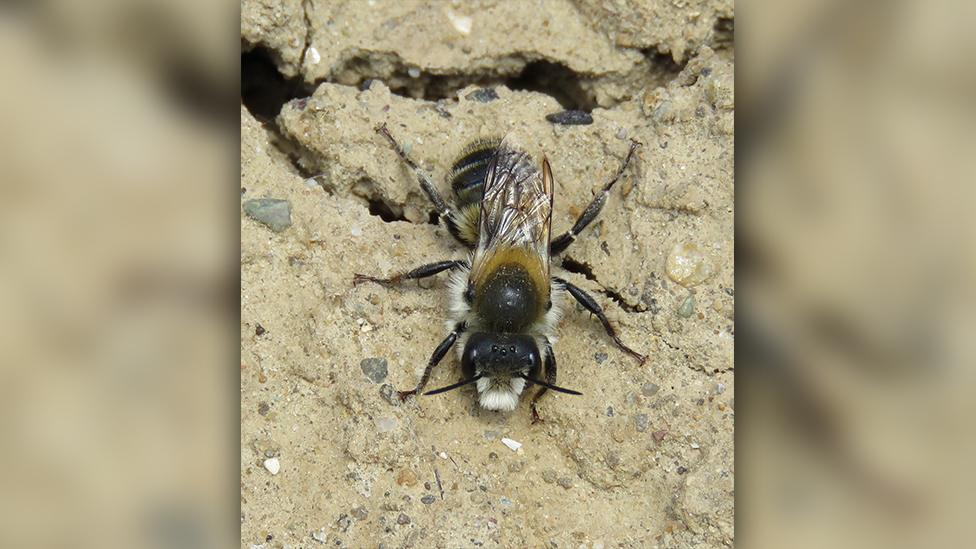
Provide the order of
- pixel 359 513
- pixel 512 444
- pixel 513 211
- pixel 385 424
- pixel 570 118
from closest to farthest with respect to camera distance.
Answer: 1. pixel 359 513
2. pixel 385 424
3. pixel 512 444
4. pixel 513 211
5. pixel 570 118

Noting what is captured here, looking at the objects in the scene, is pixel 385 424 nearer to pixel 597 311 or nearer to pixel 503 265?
pixel 503 265

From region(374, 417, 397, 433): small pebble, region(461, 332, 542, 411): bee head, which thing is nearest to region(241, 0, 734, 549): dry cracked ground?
region(374, 417, 397, 433): small pebble

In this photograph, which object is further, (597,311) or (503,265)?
(503,265)

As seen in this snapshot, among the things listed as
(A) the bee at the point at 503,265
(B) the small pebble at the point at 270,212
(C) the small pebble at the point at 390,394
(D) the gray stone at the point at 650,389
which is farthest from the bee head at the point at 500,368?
(B) the small pebble at the point at 270,212

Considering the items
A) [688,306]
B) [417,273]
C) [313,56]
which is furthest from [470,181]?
[688,306]

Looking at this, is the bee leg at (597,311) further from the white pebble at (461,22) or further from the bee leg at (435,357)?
the white pebble at (461,22)
